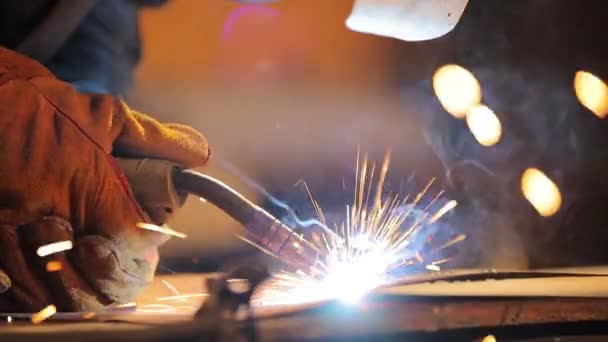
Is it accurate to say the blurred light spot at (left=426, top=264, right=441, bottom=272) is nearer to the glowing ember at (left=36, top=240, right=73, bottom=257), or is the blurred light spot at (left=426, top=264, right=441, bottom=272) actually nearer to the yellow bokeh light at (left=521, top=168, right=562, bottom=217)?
the yellow bokeh light at (left=521, top=168, right=562, bottom=217)


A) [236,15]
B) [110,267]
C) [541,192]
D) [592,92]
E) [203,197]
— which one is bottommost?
[110,267]

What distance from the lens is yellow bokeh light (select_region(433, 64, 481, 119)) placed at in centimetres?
168

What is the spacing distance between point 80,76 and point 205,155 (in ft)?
1.26

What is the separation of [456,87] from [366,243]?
1.58ft

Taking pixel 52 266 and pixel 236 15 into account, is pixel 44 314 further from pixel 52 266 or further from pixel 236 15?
pixel 236 15

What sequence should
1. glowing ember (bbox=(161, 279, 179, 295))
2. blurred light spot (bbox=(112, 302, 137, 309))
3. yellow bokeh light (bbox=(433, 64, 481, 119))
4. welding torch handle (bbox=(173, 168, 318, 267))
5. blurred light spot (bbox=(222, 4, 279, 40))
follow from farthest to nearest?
1. yellow bokeh light (bbox=(433, 64, 481, 119))
2. blurred light spot (bbox=(222, 4, 279, 40))
3. glowing ember (bbox=(161, 279, 179, 295))
4. welding torch handle (bbox=(173, 168, 318, 267))
5. blurred light spot (bbox=(112, 302, 137, 309))

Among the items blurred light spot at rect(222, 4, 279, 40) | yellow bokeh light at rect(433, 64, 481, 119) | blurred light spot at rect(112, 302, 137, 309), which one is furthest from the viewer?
yellow bokeh light at rect(433, 64, 481, 119)

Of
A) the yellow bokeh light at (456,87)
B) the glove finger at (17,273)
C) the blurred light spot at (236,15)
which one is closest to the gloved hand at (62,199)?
the glove finger at (17,273)

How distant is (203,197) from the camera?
4.17ft

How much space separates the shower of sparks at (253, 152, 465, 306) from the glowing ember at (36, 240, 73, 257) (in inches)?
13.8

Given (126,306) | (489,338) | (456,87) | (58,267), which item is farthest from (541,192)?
(58,267)

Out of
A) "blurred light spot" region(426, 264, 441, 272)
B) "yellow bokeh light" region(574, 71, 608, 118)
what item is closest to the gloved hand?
"blurred light spot" region(426, 264, 441, 272)

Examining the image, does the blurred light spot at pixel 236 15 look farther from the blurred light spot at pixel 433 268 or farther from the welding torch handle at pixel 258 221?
the blurred light spot at pixel 433 268

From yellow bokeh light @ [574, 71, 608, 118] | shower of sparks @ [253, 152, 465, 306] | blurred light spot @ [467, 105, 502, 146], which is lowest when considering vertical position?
shower of sparks @ [253, 152, 465, 306]
